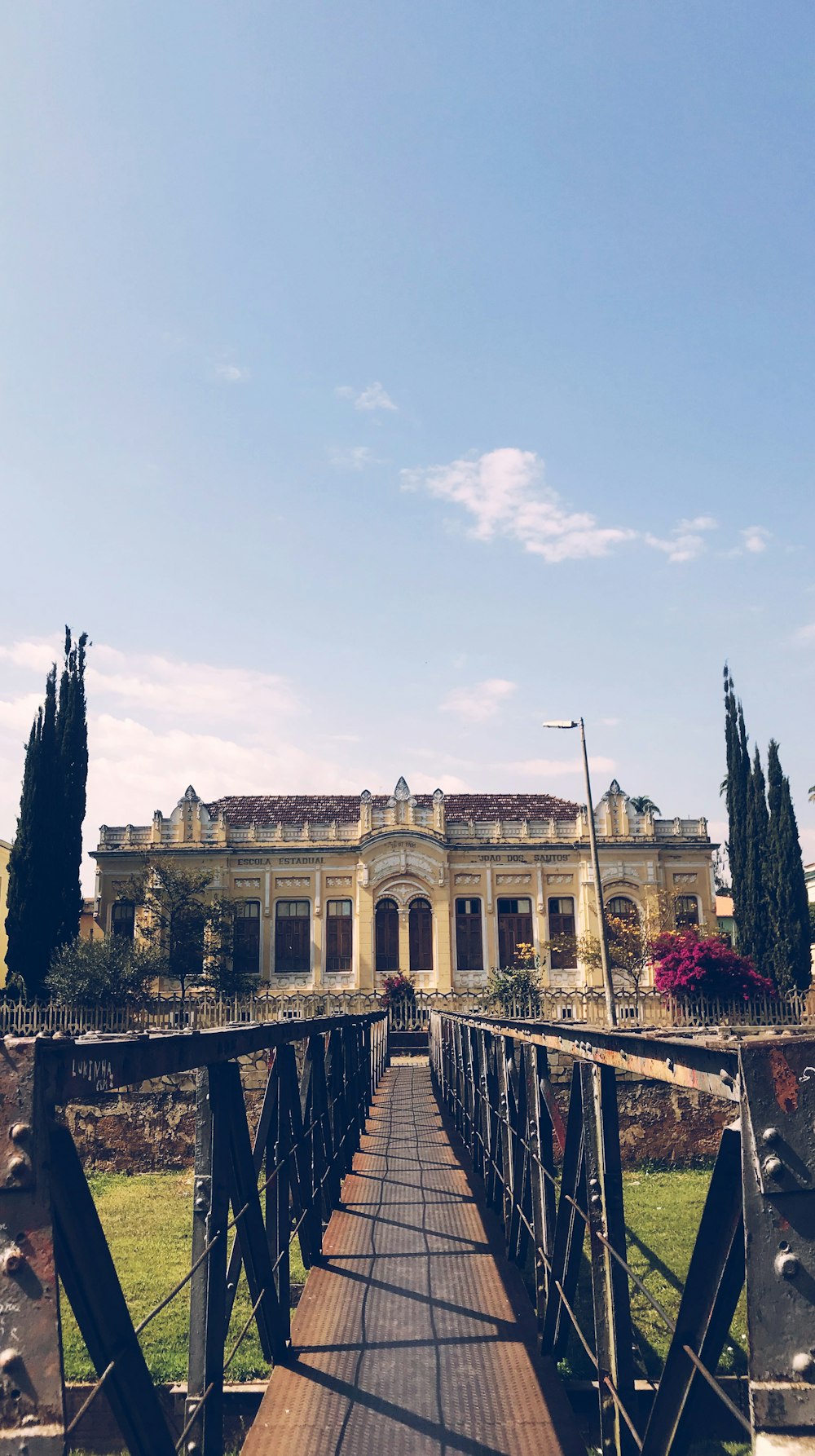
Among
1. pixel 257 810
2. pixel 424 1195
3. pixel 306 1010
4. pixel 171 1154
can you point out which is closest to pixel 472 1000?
pixel 306 1010

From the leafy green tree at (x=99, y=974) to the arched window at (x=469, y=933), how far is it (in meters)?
11.0

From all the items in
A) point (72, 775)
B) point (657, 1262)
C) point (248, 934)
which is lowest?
point (657, 1262)

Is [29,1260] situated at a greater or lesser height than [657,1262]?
greater

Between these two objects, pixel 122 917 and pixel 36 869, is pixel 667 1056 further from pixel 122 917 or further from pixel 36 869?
pixel 122 917

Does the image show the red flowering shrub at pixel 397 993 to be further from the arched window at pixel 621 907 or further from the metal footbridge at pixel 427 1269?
the metal footbridge at pixel 427 1269

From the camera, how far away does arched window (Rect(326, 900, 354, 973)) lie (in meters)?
34.5

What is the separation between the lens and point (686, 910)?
34719 millimetres

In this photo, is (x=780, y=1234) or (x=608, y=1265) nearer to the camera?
(x=780, y=1234)

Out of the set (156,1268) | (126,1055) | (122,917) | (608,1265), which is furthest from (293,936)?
(126,1055)

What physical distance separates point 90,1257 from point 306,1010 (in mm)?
23067

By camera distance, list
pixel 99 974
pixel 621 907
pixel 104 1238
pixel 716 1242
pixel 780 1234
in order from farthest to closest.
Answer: pixel 621 907 → pixel 99 974 → pixel 716 1242 → pixel 104 1238 → pixel 780 1234

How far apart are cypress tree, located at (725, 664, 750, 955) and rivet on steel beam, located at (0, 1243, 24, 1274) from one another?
3152 cm

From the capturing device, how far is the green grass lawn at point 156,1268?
25.8 ft

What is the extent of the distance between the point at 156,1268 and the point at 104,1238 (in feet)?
33.8
